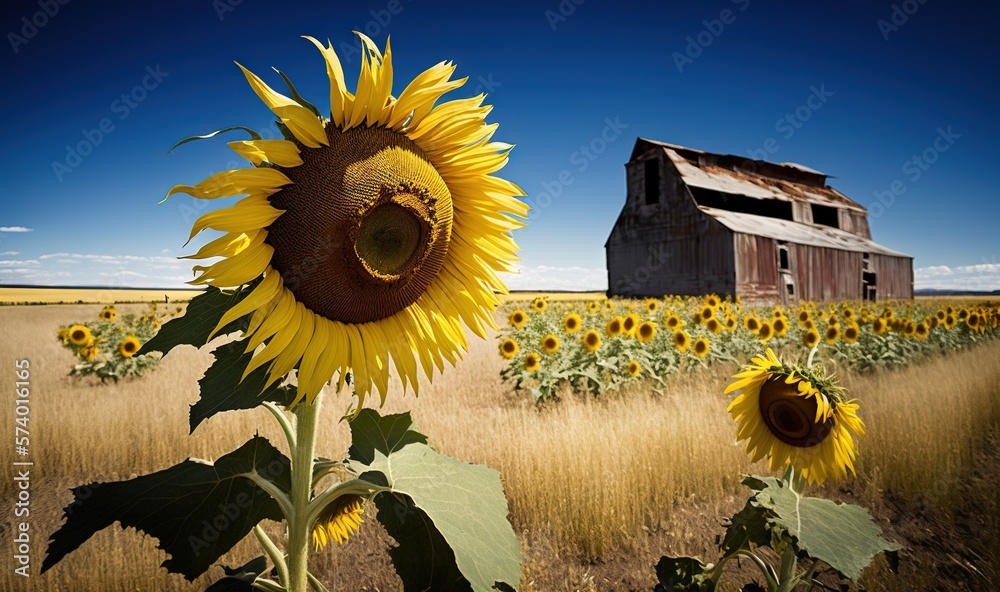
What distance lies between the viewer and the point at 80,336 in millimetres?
8656

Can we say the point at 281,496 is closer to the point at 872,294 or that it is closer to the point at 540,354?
the point at 540,354

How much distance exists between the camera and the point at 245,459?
4.60 feet

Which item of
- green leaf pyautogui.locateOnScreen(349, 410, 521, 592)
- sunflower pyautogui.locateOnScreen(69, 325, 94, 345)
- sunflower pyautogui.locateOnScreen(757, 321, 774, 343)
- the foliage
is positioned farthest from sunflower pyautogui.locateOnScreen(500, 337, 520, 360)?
sunflower pyautogui.locateOnScreen(69, 325, 94, 345)

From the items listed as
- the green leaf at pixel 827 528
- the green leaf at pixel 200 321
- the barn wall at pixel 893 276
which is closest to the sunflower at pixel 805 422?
the green leaf at pixel 827 528

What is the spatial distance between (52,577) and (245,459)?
10.4 ft

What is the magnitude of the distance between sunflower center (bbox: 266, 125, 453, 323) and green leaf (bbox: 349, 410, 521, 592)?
1.34 ft

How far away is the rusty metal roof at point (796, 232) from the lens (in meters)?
23.1

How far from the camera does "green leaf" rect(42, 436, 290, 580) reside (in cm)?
127

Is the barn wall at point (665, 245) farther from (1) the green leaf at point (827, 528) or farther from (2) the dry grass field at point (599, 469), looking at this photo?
(1) the green leaf at point (827, 528)

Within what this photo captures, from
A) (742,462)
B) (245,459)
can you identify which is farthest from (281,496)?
(742,462)

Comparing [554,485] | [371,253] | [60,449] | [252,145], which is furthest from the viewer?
[60,449]

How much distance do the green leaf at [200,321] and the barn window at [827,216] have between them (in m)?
38.9

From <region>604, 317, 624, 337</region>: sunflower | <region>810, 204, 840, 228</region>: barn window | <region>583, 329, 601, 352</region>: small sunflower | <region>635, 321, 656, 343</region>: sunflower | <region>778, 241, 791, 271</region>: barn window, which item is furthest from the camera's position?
<region>810, 204, 840, 228</region>: barn window

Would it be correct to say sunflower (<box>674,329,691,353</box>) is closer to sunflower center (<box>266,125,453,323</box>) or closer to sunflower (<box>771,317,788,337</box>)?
sunflower (<box>771,317,788,337</box>)
